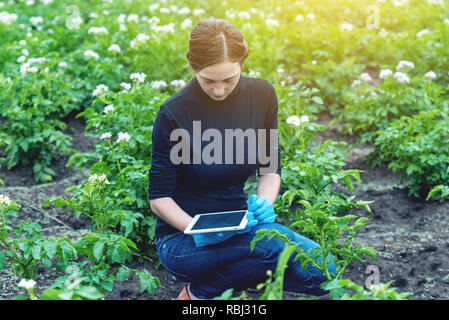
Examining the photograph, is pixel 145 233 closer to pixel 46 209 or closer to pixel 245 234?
pixel 245 234

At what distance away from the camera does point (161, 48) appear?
4957mm

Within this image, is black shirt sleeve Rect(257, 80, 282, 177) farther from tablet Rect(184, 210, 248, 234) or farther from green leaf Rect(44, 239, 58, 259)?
green leaf Rect(44, 239, 58, 259)

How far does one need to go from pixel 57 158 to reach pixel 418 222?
288 cm

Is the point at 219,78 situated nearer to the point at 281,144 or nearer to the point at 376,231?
the point at 281,144

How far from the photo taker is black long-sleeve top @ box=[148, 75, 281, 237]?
7.89 feet

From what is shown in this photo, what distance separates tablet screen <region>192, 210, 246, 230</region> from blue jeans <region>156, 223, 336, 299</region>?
12 cm

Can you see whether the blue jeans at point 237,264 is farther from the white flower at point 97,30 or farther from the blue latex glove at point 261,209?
the white flower at point 97,30

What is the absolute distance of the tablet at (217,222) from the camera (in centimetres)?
217

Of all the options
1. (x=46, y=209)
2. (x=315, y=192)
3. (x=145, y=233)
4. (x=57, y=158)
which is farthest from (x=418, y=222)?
(x=57, y=158)

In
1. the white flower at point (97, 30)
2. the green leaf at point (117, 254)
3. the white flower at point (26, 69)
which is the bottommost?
the green leaf at point (117, 254)

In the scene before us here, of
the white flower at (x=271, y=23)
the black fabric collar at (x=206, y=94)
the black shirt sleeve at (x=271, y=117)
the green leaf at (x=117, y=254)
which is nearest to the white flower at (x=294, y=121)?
the black shirt sleeve at (x=271, y=117)

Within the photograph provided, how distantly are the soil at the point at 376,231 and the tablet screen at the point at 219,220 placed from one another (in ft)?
2.40

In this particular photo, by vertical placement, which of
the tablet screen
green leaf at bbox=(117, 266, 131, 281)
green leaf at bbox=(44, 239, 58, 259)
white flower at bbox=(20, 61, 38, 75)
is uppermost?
white flower at bbox=(20, 61, 38, 75)

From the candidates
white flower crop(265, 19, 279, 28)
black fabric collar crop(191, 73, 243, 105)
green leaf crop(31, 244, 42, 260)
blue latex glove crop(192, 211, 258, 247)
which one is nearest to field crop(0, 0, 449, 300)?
green leaf crop(31, 244, 42, 260)
